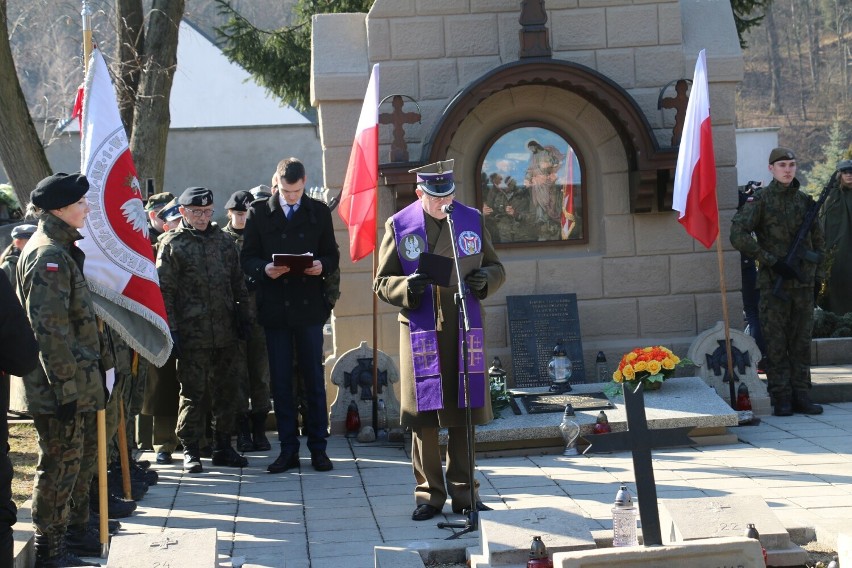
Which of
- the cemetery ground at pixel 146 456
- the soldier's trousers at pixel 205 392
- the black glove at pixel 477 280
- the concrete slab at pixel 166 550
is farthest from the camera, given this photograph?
the soldier's trousers at pixel 205 392

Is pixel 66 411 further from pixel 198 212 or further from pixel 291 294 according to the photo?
pixel 198 212

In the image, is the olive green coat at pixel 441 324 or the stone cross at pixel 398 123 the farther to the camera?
the stone cross at pixel 398 123

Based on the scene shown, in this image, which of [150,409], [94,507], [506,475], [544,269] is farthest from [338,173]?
[94,507]

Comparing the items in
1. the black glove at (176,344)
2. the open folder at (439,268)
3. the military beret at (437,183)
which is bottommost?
the black glove at (176,344)

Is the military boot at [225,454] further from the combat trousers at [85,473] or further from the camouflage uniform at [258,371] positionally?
the combat trousers at [85,473]

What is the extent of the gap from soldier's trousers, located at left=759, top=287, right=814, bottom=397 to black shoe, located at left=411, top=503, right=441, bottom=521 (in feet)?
14.0

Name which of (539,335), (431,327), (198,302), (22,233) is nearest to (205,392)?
(198,302)

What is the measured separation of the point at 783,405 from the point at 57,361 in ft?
21.3

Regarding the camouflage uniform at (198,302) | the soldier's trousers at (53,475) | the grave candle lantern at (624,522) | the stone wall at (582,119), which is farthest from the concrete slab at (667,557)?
the stone wall at (582,119)

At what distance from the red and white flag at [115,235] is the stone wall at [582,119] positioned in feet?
10.7

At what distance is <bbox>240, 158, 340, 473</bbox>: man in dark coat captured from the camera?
27.3ft

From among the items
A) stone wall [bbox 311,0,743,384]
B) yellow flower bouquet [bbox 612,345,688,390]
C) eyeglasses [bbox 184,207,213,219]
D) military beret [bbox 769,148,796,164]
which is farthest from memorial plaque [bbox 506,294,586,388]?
eyeglasses [bbox 184,207,213,219]

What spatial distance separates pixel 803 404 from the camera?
994cm

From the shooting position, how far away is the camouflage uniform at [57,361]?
19.1ft
